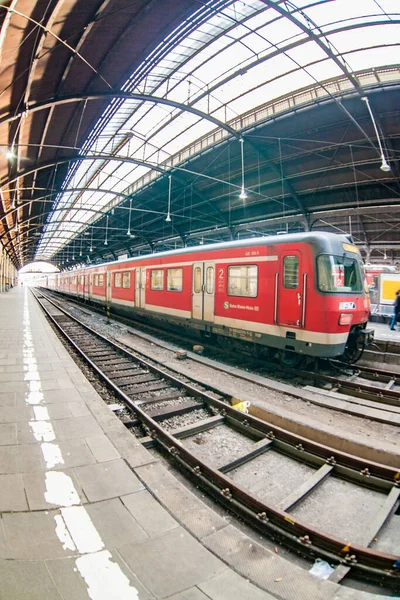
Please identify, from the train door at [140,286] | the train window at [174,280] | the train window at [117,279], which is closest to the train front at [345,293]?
the train window at [174,280]

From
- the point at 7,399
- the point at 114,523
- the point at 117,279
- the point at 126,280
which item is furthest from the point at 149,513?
the point at 117,279

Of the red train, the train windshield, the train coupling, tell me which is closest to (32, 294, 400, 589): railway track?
the red train

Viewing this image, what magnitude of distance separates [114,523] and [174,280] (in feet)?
30.0

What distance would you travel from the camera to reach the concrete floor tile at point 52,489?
106 inches

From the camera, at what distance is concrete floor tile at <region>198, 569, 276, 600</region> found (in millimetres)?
1977

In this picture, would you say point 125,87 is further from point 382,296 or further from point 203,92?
point 382,296

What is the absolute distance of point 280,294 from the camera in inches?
283

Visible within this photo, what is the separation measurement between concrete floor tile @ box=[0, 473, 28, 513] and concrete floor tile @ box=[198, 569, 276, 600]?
158 cm

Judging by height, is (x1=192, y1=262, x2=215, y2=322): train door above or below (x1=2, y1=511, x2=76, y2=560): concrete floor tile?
above

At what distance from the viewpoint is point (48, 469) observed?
3193 mm

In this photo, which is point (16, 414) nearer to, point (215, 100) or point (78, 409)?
point (78, 409)

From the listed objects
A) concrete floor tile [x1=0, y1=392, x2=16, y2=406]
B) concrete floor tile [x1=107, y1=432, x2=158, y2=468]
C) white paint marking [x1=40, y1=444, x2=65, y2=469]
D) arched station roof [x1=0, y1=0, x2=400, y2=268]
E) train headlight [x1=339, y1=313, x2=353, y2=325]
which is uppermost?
arched station roof [x1=0, y1=0, x2=400, y2=268]

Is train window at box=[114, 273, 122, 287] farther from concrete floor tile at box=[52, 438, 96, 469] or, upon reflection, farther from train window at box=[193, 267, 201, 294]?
concrete floor tile at box=[52, 438, 96, 469]

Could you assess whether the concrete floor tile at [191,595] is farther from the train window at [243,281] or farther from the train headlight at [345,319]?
the train window at [243,281]
